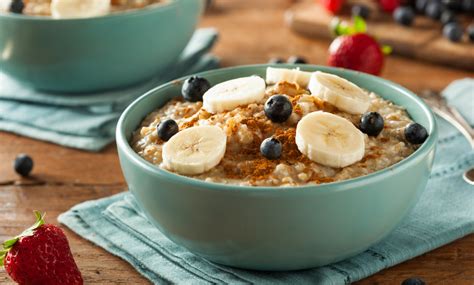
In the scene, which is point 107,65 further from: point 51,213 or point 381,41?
point 381,41

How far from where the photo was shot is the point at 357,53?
3396 millimetres

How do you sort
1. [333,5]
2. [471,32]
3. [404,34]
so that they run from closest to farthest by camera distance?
[471,32], [404,34], [333,5]

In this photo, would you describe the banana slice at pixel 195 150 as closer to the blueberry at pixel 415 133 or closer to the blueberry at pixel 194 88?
the blueberry at pixel 194 88

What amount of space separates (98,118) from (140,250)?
1.07 metres

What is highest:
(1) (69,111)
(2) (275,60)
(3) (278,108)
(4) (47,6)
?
(3) (278,108)

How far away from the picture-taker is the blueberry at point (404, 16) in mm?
4066

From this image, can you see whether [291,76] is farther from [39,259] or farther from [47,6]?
[47,6]

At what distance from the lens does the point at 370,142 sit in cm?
222

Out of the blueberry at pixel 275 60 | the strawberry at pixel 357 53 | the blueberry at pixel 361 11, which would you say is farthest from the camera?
the blueberry at pixel 361 11

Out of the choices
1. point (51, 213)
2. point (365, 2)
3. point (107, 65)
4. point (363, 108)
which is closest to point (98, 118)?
point (107, 65)

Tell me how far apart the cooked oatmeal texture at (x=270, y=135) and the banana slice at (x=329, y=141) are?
23mm

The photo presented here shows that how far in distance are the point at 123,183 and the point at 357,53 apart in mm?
1243

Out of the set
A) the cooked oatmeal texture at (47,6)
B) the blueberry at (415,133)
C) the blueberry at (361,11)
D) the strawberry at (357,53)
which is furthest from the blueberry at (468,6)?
the blueberry at (415,133)

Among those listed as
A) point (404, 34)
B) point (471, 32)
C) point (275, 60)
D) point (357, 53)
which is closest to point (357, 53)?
point (357, 53)
